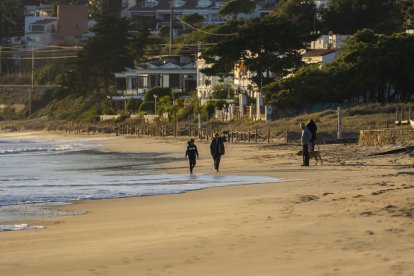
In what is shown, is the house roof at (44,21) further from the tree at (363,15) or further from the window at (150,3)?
the tree at (363,15)

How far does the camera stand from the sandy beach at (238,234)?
11953 mm

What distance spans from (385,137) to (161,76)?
59.6 meters

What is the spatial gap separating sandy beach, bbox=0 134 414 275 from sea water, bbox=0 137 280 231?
3.44 ft

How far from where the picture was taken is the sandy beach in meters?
12.0

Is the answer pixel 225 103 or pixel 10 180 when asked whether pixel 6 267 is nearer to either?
pixel 10 180

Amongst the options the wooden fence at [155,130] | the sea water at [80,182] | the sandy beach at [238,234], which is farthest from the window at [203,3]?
the sandy beach at [238,234]

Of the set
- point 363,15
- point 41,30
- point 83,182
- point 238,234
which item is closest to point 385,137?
point 83,182

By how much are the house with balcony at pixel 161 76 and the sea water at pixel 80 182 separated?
173ft

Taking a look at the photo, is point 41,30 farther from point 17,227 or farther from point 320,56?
point 17,227

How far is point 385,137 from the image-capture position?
124 ft

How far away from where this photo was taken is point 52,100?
119562mm

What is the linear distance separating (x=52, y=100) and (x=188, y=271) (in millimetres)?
109127

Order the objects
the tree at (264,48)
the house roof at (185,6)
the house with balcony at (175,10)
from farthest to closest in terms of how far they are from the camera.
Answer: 1. the house roof at (185,6)
2. the house with balcony at (175,10)
3. the tree at (264,48)

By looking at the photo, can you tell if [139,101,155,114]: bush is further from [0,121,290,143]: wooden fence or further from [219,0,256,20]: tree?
[219,0,256,20]: tree
